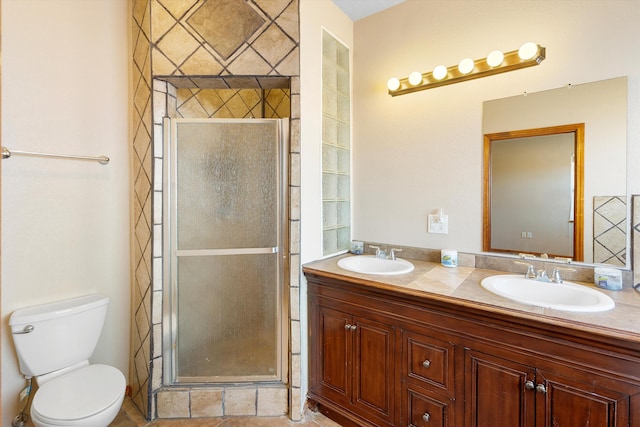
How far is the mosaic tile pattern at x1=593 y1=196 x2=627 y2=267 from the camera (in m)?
1.74

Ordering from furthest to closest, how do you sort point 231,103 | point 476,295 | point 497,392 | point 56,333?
point 231,103
point 56,333
point 476,295
point 497,392

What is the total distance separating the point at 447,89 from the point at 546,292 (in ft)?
Answer: 4.45

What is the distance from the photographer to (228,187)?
212 cm

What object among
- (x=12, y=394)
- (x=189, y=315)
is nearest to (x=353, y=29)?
(x=189, y=315)

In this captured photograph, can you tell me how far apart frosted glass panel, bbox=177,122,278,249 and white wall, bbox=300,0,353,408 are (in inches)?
7.5

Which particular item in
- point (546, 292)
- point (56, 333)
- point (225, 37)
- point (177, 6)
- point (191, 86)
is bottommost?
point (56, 333)

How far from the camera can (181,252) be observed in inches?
82.3

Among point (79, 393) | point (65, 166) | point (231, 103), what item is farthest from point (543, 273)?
point (65, 166)

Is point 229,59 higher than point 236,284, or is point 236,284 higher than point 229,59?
point 229,59

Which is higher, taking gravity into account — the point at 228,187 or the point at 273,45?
the point at 273,45

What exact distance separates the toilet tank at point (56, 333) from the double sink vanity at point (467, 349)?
1.28 metres

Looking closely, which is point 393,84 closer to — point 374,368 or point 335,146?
point 335,146

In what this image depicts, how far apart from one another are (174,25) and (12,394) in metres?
2.24

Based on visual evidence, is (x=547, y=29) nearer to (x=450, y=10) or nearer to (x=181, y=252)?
(x=450, y=10)
